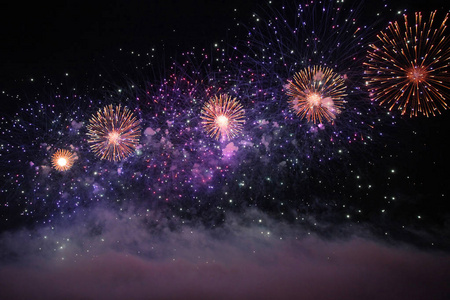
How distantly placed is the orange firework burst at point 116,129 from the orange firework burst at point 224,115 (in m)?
2.44

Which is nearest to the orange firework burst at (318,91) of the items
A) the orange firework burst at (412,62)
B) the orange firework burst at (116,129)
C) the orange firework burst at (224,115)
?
the orange firework burst at (412,62)

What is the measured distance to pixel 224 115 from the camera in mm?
7918

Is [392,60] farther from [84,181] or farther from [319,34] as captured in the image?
[84,181]

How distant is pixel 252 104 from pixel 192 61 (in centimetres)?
227

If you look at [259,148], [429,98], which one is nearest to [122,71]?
[259,148]

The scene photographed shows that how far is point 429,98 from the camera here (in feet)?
20.3

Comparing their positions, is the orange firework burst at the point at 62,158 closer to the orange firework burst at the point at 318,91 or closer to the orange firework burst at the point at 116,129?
the orange firework burst at the point at 116,129

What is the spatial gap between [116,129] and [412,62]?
28.4 feet

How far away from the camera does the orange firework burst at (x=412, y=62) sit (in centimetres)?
572

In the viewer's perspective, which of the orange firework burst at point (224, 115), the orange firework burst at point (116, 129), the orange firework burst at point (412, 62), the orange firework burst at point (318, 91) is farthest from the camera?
the orange firework burst at point (116, 129)

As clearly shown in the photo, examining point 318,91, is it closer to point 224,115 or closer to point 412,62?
point 412,62

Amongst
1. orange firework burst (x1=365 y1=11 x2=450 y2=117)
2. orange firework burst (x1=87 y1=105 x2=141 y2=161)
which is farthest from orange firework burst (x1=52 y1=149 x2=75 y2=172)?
orange firework burst (x1=365 y1=11 x2=450 y2=117)

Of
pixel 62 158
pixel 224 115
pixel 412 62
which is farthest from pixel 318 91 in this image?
pixel 62 158

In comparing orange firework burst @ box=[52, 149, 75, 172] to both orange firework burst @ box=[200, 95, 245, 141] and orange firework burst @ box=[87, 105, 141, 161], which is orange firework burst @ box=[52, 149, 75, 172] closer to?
orange firework burst @ box=[87, 105, 141, 161]
